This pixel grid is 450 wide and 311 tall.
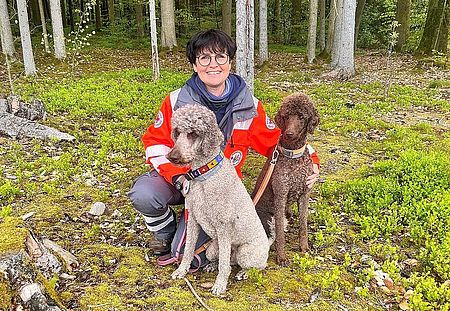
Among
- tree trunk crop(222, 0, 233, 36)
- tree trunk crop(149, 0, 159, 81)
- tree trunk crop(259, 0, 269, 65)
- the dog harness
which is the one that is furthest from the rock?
tree trunk crop(222, 0, 233, 36)

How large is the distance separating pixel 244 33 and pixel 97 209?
345 cm

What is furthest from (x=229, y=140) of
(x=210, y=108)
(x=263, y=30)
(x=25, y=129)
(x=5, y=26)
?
(x=5, y=26)

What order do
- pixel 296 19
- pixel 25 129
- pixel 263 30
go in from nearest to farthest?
pixel 25 129, pixel 263 30, pixel 296 19

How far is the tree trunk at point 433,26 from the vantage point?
16484mm

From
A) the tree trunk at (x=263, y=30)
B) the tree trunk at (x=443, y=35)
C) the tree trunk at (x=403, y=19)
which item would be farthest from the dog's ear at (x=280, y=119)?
the tree trunk at (x=403, y=19)

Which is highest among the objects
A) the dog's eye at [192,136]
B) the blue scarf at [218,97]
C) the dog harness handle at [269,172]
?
the blue scarf at [218,97]

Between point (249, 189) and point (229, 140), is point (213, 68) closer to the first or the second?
point (229, 140)

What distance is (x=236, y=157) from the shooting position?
13.3ft

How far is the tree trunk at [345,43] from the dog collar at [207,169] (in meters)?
10.4

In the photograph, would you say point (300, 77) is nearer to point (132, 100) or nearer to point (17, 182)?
point (132, 100)

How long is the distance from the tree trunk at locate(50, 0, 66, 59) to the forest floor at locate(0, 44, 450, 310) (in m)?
3.67

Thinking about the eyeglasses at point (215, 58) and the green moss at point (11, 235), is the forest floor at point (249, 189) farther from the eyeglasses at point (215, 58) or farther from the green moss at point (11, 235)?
the eyeglasses at point (215, 58)

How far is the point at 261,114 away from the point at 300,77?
1000cm

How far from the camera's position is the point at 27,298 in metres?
2.89
